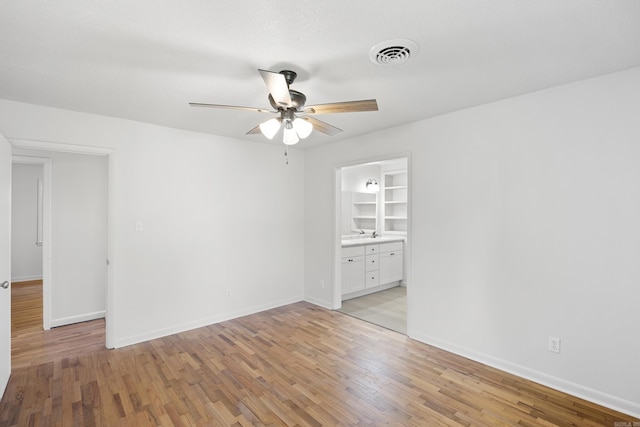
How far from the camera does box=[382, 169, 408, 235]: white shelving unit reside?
6469 millimetres

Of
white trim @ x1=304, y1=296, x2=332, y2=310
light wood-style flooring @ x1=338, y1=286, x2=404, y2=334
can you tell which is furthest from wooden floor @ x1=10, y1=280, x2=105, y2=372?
light wood-style flooring @ x1=338, y1=286, x2=404, y2=334

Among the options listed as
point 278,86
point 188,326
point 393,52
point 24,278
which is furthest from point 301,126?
point 24,278

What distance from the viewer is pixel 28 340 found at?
3480 mm

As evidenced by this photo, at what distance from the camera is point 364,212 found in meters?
6.68

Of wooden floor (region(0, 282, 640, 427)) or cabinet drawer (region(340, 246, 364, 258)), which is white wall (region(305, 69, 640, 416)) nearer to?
wooden floor (region(0, 282, 640, 427))

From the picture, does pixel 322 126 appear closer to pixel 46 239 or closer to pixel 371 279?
pixel 371 279

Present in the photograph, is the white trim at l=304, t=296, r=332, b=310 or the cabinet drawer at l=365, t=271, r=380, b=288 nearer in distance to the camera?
the white trim at l=304, t=296, r=332, b=310

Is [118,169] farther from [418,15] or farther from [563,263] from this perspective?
[563,263]

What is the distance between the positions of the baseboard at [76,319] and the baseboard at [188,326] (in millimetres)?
1301

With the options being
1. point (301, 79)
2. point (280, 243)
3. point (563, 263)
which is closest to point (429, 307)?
point (563, 263)

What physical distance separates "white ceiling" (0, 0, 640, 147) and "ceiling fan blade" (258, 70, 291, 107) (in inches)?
9.2

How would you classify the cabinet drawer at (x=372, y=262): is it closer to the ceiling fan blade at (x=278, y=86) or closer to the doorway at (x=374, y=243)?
the doorway at (x=374, y=243)

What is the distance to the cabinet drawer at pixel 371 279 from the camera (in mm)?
5199

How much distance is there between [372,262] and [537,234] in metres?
2.93
